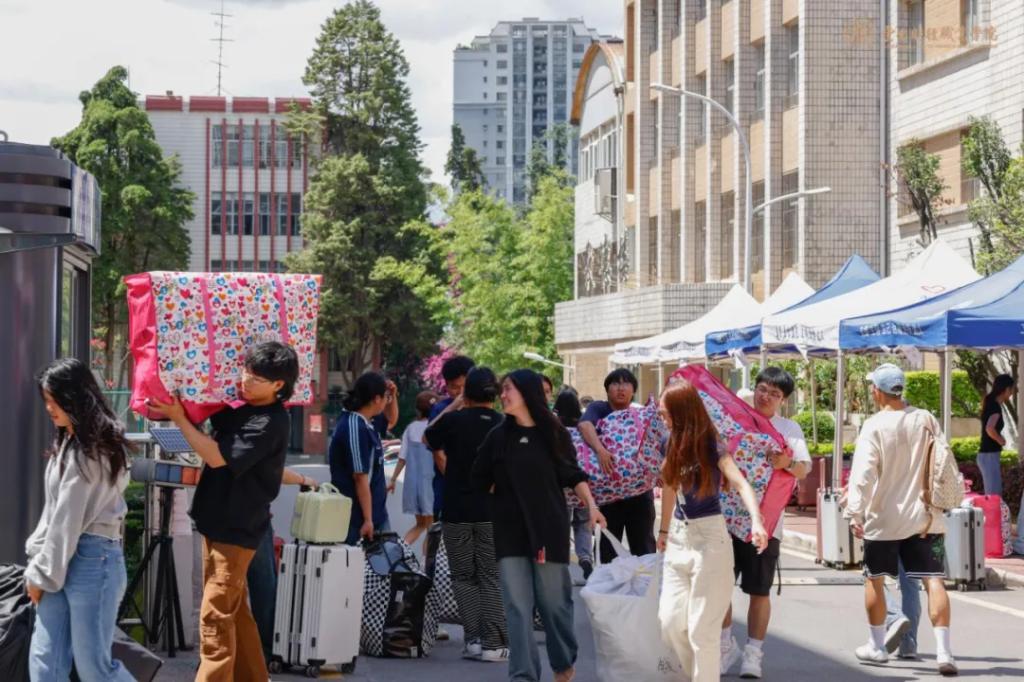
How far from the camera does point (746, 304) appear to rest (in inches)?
1131

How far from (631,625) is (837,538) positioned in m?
8.91

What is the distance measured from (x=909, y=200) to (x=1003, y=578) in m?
19.6

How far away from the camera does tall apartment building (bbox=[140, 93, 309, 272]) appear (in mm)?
86688

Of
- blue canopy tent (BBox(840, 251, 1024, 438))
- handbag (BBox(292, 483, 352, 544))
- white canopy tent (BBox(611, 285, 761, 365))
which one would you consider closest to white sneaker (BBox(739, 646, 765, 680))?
handbag (BBox(292, 483, 352, 544))

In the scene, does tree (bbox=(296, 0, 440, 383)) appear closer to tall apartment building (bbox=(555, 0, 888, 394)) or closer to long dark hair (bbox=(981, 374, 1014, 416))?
tall apartment building (bbox=(555, 0, 888, 394))

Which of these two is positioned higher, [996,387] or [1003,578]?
[996,387]

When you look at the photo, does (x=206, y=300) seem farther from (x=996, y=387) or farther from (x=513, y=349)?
(x=513, y=349)

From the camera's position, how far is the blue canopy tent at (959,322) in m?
16.5

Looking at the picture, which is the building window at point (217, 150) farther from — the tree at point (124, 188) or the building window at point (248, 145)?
the tree at point (124, 188)

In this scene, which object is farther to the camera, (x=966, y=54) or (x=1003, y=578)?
(x=966, y=54)

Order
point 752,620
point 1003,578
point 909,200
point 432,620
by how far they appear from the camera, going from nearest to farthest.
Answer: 1. point 752,620
2. point 432,620
3. point 1003,578
4. point 909,200

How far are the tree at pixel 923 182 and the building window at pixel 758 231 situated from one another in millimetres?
9232

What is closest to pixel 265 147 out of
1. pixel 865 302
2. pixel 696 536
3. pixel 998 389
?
pixel 865 302

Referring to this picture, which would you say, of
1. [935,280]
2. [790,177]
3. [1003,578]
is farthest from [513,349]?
[1003,578]
